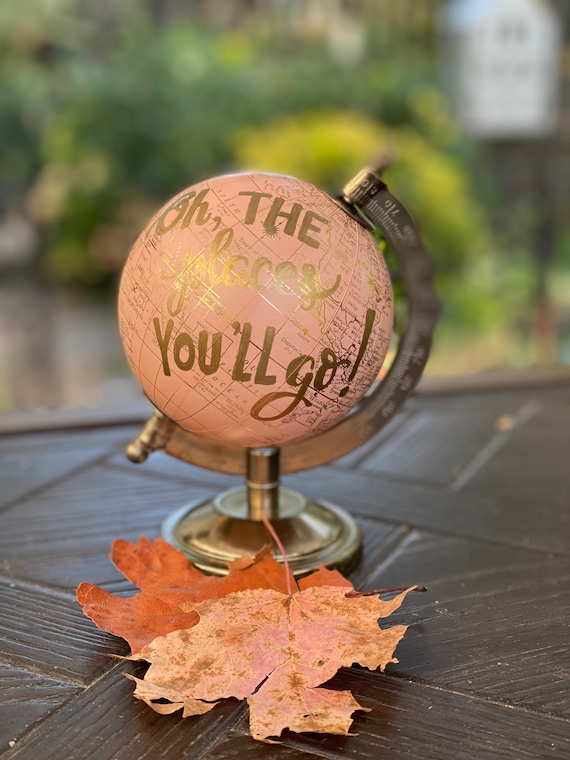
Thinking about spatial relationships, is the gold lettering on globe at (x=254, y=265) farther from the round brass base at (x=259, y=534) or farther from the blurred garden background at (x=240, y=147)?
the blurred garden background at (x=240, y=147)

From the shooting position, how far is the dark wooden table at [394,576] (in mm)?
649

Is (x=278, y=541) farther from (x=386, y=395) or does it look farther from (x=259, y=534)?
(x=386, y=395)

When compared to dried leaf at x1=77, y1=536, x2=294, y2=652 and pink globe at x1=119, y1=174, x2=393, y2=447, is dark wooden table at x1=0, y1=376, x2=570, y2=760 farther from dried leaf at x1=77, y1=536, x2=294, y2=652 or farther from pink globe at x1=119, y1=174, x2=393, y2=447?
pink globe at x1=119, y1=174, x2=393, y2=447

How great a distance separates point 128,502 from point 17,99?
4.51 m

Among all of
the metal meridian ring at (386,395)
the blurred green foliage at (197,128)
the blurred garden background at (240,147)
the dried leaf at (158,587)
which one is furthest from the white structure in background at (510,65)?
the dried leaf at (158,587)

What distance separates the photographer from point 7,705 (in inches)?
26.9

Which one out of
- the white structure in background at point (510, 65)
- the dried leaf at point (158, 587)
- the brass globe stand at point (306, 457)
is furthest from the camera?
the white structure in background at point (510, 65)

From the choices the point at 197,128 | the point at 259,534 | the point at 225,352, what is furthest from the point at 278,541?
the point at 197,128

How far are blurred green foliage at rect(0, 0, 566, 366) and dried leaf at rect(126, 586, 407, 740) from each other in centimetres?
367

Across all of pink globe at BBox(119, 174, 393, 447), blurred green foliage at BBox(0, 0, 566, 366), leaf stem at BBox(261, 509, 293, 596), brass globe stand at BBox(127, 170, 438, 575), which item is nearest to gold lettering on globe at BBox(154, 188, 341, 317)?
pink globe at BBox(119, 174, 393, 447)

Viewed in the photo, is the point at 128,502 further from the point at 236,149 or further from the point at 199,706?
the point at 236,149

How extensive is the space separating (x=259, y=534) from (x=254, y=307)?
0.30 m

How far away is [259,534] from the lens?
3.00 ft

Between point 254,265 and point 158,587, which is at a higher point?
point 254,265
